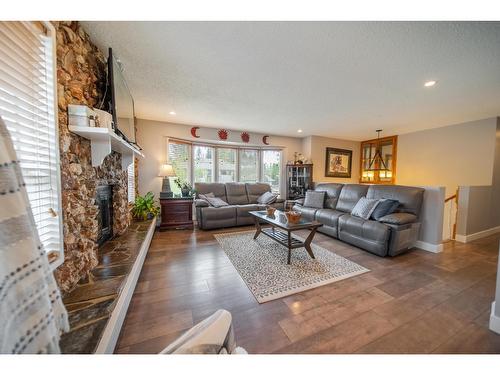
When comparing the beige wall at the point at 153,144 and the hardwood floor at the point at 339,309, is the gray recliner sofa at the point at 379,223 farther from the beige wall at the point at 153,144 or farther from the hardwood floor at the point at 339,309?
the beige wall at the point at 153,144

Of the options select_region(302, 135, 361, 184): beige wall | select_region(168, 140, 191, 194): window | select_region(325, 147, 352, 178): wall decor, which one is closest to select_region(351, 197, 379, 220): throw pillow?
select_region(302, 135, 361, 184): beige wall

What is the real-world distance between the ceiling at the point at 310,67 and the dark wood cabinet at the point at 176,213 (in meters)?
1.81

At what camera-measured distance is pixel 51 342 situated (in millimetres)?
648

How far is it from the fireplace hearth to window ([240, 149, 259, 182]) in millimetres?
3429

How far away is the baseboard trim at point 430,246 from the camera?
2.76 metres

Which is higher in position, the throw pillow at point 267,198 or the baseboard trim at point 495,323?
the throw pillow at point 267,198

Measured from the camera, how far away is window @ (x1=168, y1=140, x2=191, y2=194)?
176 inches

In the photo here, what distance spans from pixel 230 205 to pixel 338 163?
3.82m

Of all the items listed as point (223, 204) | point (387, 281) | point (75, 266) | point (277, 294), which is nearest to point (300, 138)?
point (223, 204)

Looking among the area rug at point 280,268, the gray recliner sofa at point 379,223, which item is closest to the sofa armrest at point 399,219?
the gray recliner sofa at point 379,223

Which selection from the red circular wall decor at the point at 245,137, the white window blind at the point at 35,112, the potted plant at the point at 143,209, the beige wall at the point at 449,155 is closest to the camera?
the white window blind at the point at 35,112
